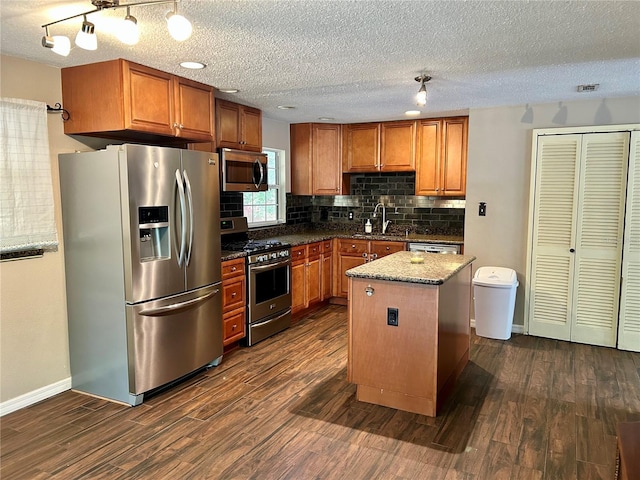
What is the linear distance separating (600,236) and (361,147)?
2.78 m

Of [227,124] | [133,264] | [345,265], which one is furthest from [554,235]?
[133,264]

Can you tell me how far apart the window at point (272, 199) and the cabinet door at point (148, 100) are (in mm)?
2099

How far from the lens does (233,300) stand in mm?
3932

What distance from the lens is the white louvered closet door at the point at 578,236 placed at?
4043 mm

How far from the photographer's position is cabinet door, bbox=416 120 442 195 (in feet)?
17.0

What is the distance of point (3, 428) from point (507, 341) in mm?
4087

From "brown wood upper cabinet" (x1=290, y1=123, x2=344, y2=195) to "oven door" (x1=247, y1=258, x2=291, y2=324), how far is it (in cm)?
146

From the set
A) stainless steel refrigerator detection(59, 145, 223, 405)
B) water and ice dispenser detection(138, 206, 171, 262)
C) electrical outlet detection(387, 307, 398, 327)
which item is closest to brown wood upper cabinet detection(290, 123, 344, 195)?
stainless steel refrigerator detection(59, 145, 223, 405)

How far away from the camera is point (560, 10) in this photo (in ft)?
6.95

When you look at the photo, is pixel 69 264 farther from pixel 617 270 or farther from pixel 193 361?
pixel 617 270

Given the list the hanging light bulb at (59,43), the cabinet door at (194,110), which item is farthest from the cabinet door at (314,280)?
the hanging light bulb at (59,43)

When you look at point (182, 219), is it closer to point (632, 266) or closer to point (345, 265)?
Result: point (345, 265)

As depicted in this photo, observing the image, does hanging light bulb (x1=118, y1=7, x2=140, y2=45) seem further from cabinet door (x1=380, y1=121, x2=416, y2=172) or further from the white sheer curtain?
cabinet door (x1=380, y1=121, x2=416, y2=172)

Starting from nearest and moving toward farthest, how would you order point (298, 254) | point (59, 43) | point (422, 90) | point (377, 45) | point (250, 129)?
point (59, 43), point (377, 45), point (422, 90), point (250, 129), point (298, 254)
